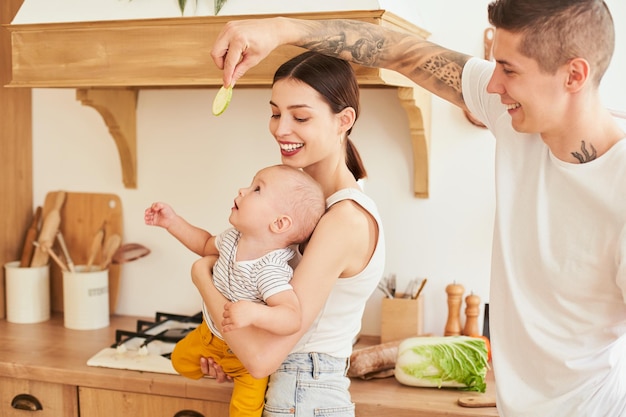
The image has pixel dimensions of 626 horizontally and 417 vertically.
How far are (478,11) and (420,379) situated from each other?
1038mm

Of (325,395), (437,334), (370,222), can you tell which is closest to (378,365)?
(437,334)

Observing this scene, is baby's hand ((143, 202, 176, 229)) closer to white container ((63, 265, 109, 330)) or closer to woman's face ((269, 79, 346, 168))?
woman's face ((269, 79, 346, 168))

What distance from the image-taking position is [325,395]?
163cm

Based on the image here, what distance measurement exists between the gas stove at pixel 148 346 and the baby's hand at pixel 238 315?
2.58 ft

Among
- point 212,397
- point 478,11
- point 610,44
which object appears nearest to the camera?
point 610,44

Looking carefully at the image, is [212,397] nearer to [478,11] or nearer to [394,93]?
[394,93]

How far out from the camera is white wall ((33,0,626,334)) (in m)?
2.33

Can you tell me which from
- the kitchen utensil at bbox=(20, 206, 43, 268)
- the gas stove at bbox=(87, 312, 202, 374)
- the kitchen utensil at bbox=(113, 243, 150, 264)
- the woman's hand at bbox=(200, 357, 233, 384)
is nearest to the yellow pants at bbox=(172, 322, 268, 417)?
the woman's hand at bbox=(200, 357, 233, 384)

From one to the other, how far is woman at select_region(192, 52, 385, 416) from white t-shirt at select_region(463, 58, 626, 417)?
0.27 m

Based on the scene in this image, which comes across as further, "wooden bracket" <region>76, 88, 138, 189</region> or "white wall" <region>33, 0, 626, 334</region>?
"wooden bracket" <region>76, 88, 138, 189</region>

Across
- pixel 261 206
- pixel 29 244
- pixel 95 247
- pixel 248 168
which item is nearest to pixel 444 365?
pixel 261 206

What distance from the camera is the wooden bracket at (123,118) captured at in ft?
8.07

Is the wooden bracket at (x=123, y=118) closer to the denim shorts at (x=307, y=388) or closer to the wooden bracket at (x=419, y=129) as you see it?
the wooden bracket at (x=419, y=129)

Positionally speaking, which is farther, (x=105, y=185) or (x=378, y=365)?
(x=105, y=185)
